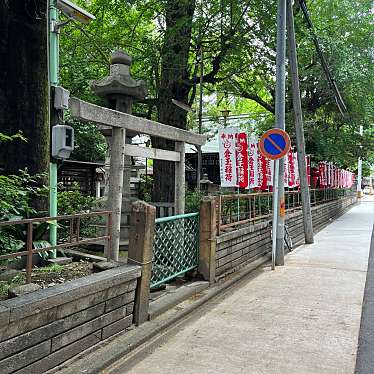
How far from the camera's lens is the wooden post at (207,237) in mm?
6469

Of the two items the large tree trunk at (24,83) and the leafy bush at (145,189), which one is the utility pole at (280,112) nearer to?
the leafy bush at (145,189)

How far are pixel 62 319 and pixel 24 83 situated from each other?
3.17 metres

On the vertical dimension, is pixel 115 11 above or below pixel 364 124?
above

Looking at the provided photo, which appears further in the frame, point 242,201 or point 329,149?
point 329,149

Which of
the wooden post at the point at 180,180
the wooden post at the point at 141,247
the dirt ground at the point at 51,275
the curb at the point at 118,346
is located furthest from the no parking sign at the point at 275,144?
the dirt ground at the point at 51,275

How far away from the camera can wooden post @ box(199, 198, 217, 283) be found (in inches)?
255

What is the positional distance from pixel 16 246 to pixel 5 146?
169 cm

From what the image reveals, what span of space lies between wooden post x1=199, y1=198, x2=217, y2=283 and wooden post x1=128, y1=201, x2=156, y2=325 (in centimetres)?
190

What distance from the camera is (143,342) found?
432 cm

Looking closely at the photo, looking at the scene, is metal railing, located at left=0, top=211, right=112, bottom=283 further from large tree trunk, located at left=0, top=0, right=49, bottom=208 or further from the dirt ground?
large tree trunk, located at left=0, top=0, right=49, bottom=208

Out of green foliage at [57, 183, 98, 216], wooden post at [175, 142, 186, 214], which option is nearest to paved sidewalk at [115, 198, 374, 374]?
wooden post at [175, 142, 186, 214]

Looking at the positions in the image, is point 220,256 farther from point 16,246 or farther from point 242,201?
point 16,246

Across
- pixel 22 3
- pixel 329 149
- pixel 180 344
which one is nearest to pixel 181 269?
pixel 180 344

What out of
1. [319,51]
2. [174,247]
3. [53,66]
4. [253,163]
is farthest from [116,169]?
[319,51]
